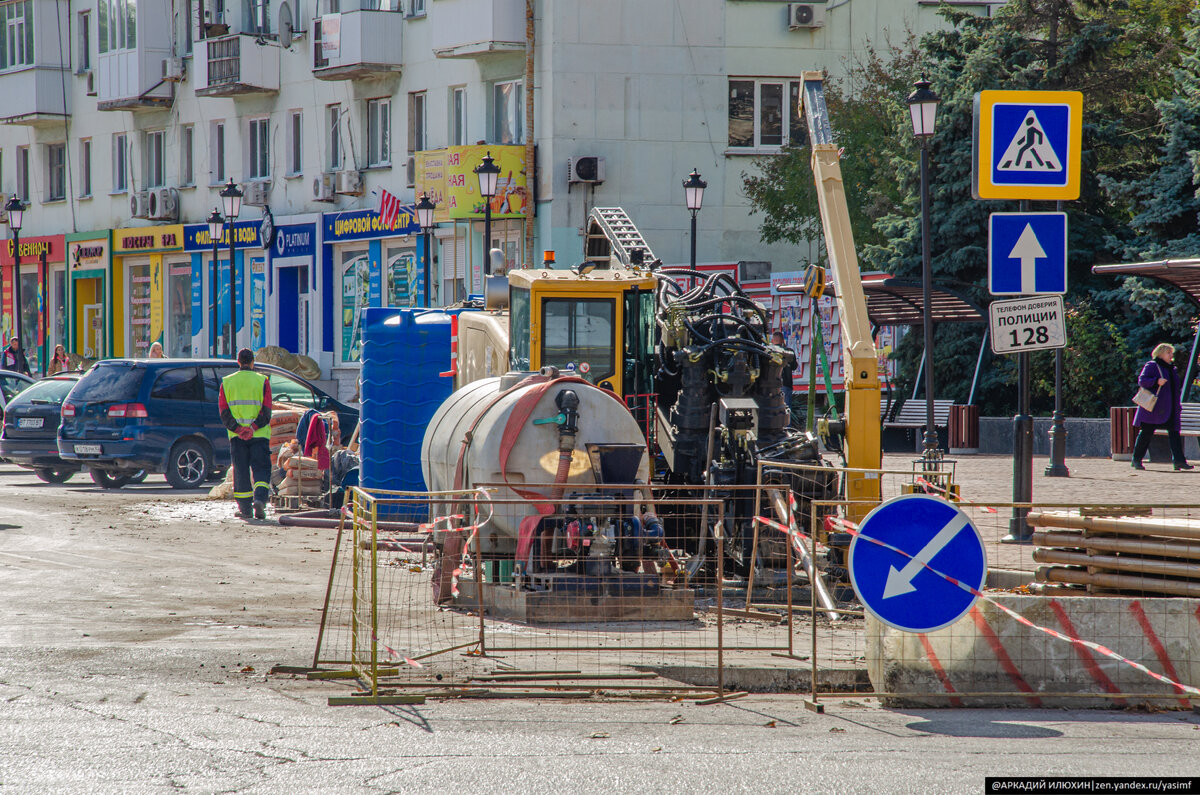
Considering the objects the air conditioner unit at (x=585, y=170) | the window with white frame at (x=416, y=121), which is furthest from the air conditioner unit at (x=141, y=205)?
the air conditioner unit at (x=585, y=170)

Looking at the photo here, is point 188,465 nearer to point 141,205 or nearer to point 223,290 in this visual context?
point 223,290

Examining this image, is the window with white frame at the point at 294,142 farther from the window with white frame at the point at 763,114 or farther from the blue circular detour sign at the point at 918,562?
the blue circular detour sign at the point at 918,562

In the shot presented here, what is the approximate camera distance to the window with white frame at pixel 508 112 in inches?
1356

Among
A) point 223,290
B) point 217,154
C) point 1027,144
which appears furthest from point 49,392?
point 217,154

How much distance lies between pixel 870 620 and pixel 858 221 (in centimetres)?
2539

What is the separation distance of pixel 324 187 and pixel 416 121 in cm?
322

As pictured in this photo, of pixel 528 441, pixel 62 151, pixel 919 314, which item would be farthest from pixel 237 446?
pixel 62 151

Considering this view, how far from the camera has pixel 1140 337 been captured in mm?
A: 25047

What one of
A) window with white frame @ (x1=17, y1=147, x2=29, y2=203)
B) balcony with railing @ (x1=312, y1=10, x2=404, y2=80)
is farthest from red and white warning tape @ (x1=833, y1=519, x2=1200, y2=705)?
window with white frame @ (x1=17, y1=147, x2=29, y2=203)

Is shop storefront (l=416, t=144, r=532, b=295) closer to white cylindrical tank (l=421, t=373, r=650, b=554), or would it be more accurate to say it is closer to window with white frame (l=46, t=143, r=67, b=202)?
white cylindrical tank (l=421, t=373, r=650, b=554)

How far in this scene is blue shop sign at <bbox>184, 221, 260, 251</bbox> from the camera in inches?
1646

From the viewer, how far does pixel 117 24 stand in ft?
150

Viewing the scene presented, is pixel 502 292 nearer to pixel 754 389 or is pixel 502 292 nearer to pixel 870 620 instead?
pixel 754 389

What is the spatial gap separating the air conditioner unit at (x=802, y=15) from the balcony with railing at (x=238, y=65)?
14.3 m
